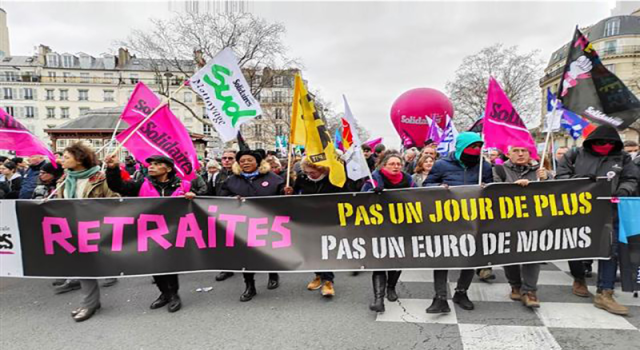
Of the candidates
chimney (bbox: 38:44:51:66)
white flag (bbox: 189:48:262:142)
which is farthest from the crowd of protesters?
chimney (bbox: 38:44:51:66)

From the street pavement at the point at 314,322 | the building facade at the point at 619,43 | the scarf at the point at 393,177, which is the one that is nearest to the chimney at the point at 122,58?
the building facade at the point at 619,43

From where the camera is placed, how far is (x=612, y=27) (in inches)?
2013

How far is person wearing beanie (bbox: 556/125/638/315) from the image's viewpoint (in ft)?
12.3

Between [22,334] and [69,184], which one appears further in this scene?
[69,184]

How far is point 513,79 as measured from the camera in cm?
3234

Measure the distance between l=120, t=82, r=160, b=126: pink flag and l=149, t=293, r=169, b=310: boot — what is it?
242cm

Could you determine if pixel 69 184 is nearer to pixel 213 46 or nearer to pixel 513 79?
pixel 213 46

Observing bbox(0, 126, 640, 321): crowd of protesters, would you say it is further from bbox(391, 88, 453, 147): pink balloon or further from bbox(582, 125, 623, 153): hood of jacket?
bbox(391, 88, 453, 147): pink balloon

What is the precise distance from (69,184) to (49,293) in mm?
1606

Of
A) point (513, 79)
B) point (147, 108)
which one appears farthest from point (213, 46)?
point (513, 79)

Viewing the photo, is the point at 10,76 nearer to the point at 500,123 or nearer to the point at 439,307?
the point at 500,123

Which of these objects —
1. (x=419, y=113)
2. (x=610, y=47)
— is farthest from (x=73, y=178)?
(x=610, y=47)

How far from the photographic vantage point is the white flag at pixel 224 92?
4.82 m

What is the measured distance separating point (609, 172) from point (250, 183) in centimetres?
384
